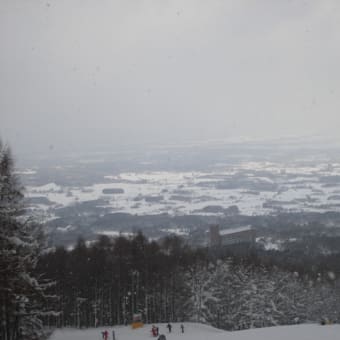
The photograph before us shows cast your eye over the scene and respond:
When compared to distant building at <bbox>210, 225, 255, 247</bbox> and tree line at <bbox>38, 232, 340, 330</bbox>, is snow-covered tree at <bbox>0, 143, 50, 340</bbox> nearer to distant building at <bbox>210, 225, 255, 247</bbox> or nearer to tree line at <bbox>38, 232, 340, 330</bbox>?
tree line at <bbox>38, 232, 340, 330</bbox>

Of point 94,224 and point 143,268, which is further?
point 94,224

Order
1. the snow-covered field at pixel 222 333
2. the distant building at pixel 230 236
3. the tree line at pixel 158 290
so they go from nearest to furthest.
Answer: the snow-covered field at pixel 222 333 → the tree line at pixel 158 290 → the distant building at pixel 230 236

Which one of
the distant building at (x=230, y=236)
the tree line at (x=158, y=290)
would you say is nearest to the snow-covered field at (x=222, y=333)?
the tree line at (x=158, y=290)

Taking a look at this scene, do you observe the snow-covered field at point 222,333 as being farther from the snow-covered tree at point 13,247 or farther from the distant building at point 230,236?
the distant building at point 230,236

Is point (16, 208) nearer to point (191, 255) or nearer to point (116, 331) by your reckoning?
point (116, 331)

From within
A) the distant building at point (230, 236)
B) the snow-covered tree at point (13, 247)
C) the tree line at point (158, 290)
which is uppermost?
the snow-covered tree at point (13, 247)

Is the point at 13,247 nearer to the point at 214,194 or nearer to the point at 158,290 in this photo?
the point at 158,290

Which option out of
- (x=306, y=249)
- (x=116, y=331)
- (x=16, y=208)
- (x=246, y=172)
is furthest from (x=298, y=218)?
(x=16, y=208)
